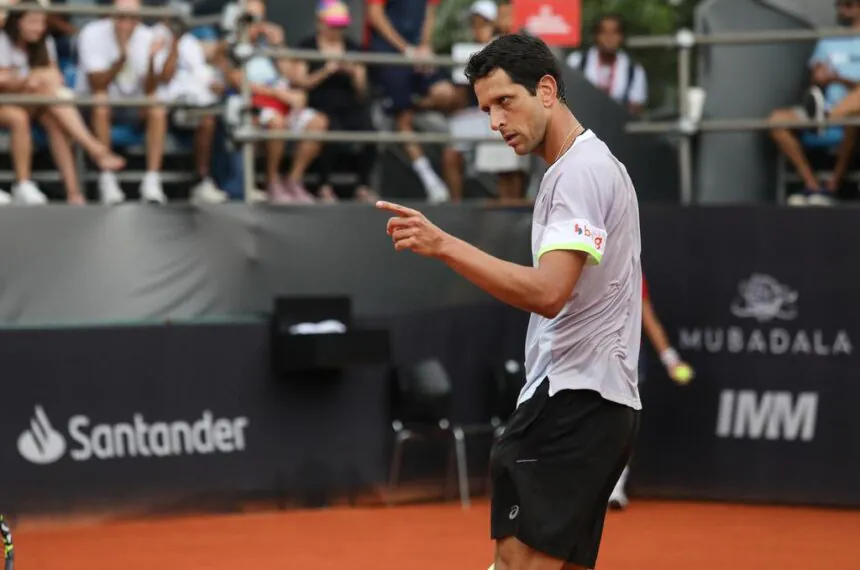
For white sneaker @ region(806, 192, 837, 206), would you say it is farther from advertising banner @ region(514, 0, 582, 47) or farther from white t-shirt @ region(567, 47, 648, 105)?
advertising banner @ region(514, 0, 582, 47)

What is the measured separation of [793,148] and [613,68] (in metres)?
1.85

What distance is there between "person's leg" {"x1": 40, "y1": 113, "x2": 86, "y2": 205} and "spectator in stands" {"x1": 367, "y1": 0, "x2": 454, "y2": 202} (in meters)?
3.00

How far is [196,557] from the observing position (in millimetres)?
9422

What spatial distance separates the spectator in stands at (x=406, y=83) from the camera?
1302 centimetres

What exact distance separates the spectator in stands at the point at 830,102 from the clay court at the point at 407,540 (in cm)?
257

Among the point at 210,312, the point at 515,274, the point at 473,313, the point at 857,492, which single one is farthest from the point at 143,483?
the point at 515,274

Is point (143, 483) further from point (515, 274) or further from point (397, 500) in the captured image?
point (515, 274)

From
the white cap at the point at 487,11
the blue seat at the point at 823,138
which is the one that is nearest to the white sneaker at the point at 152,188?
the white cap at the point at 487,11

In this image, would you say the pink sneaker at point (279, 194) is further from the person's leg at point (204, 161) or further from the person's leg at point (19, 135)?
the person's leg at point (19, 135)

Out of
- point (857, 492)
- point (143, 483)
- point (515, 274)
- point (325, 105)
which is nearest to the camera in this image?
point (515, 274)

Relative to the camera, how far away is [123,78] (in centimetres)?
1155

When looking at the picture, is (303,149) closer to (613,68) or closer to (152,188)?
(152,188)

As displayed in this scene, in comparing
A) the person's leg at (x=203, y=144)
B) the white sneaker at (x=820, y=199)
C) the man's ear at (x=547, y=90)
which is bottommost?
the white sneaker at (x=820, y=199)

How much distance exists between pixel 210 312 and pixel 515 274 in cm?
740
